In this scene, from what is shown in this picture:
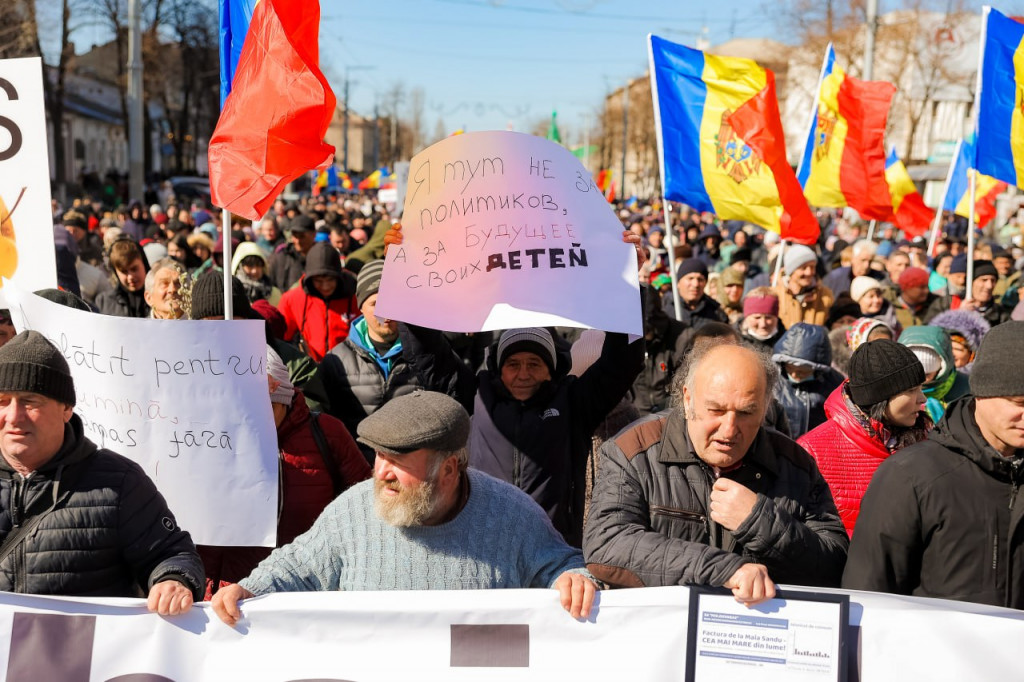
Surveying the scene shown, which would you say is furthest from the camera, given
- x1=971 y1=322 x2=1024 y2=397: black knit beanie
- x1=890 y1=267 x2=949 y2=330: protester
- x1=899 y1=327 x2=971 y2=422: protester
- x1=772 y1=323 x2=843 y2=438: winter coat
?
x1=890 y1=267 x2=949 y2=330: protester

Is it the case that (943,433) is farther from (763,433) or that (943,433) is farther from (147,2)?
(147,2)

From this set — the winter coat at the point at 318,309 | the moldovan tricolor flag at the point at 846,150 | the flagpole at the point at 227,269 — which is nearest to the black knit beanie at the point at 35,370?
the flagpole at the point at 227,269

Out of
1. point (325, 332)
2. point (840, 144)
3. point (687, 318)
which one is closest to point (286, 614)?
point (325, 332)

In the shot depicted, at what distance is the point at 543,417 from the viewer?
13.2 ft

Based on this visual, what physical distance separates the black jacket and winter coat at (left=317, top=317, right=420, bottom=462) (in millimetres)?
2318

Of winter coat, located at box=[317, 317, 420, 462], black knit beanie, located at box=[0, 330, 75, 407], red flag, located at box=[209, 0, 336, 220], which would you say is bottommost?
winter coat, located at box=[317, 317, 420, 462]

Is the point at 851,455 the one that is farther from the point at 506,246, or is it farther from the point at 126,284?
the point at 126,284

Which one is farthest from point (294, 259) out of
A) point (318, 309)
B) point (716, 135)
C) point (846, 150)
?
point (846, 150)

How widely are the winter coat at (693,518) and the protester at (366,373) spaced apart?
1.75 metres

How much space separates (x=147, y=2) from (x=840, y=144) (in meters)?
40.2

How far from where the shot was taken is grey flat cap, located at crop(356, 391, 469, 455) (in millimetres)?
2756

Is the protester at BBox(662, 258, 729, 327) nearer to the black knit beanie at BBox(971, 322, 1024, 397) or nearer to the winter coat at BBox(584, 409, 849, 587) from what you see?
the winter coat at BBox(584, 409, 849, 587)

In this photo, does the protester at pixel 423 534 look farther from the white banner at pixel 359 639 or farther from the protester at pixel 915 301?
the protester at pixel 915 301

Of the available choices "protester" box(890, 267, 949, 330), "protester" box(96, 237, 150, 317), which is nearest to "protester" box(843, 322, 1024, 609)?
"protester" box(96, 237, 150, 317)
